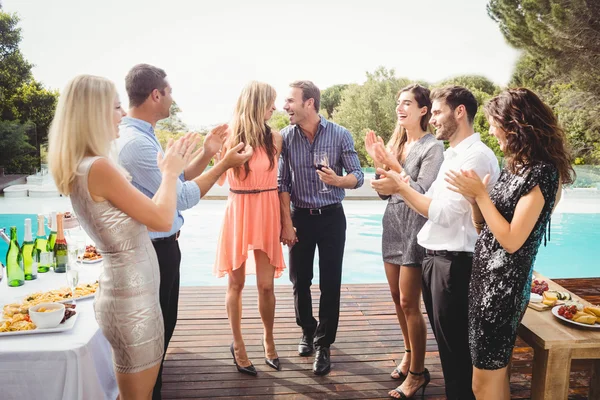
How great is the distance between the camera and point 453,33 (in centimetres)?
3478

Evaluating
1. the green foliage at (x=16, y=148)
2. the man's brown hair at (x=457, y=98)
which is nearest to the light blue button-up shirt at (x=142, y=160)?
the man's brown hair at (x=457, y=98)

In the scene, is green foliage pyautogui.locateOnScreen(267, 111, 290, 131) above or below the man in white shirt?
below

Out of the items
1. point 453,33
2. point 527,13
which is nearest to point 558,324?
point 527,13

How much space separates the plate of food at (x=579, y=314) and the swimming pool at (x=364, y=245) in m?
5.33

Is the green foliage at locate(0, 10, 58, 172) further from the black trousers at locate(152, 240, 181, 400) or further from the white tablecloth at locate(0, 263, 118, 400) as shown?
the white tablecloth at locate(0, 263, 118, 400)

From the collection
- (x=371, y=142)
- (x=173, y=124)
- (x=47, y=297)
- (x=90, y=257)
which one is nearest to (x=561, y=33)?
(x=371, y=142)


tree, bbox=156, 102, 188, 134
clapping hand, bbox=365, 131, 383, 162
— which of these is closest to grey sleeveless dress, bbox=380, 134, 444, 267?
clapping hand, bbox=365, 131, 383, 162

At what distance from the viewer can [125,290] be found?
5.36ft

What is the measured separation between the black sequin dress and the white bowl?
5.30 feet

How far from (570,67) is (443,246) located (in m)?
18.0

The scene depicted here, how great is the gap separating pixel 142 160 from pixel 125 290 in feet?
2.06

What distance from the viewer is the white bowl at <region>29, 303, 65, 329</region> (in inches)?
72.4

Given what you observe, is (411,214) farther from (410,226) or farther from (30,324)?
(30,324)

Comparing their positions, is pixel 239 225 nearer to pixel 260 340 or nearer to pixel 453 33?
pixel 260 340
